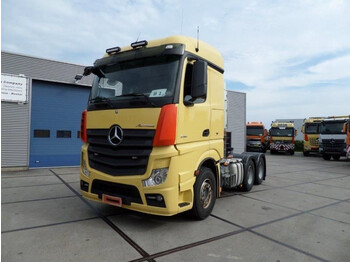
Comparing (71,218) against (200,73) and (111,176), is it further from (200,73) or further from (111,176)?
(200,73)

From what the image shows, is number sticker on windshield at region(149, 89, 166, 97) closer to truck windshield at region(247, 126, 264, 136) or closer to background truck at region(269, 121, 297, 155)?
background truck at region(269, 121, 297, 155)

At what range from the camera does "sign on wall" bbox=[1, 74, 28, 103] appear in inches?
392

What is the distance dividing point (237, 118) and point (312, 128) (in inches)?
261

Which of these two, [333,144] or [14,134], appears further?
[333,144]

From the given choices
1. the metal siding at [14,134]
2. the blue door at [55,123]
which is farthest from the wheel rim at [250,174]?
the metal siding at [14,134]

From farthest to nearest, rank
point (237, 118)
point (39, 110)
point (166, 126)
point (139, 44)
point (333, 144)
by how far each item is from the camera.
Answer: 1. point (237, 118)
2. point (333, 144)
3. point (39, 110)
4. point (139, 44)
5. point (166, 126)

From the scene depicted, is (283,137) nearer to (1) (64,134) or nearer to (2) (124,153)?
(1) (64,134)

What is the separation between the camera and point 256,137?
2400cm

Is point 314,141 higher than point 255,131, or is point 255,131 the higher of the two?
point 255,131

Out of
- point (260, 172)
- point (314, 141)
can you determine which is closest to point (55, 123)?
point (260, 172)

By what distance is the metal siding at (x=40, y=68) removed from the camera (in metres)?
10.0

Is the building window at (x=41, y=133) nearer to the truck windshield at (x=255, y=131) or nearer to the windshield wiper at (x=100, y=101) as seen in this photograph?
the windshield wiper at (x=100, y=101)

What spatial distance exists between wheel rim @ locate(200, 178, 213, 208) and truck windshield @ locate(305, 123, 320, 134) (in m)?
18.7

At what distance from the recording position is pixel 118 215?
16.5ft
